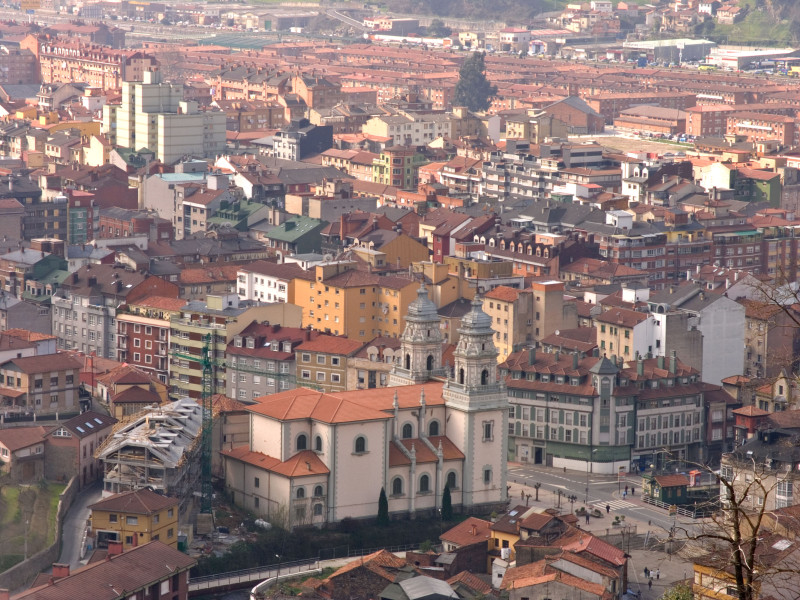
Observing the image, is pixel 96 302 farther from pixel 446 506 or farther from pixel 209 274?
pixel 446 506

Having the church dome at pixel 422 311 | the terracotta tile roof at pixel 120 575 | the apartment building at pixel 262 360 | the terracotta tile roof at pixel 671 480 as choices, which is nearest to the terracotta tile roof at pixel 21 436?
the terracotta tile roof at pixel 120 575

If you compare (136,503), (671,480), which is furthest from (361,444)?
(671,480)

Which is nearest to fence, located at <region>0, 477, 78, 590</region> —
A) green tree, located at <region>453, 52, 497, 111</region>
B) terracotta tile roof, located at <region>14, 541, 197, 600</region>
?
terracotta tile roof, located at <region>14, 541, 197, 600</region>

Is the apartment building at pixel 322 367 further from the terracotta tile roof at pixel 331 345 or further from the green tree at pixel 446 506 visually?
the green tree at pixel 446 506

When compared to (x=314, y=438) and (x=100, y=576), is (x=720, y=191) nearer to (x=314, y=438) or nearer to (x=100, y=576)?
(x=314, y=438)

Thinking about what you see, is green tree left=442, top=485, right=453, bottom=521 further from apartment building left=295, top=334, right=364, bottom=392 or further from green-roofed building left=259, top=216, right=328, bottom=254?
green-roofed building left=259, top=216, right=328, bottom=254

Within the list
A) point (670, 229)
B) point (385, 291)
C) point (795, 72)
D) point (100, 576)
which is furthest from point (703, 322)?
point (795, 72)
